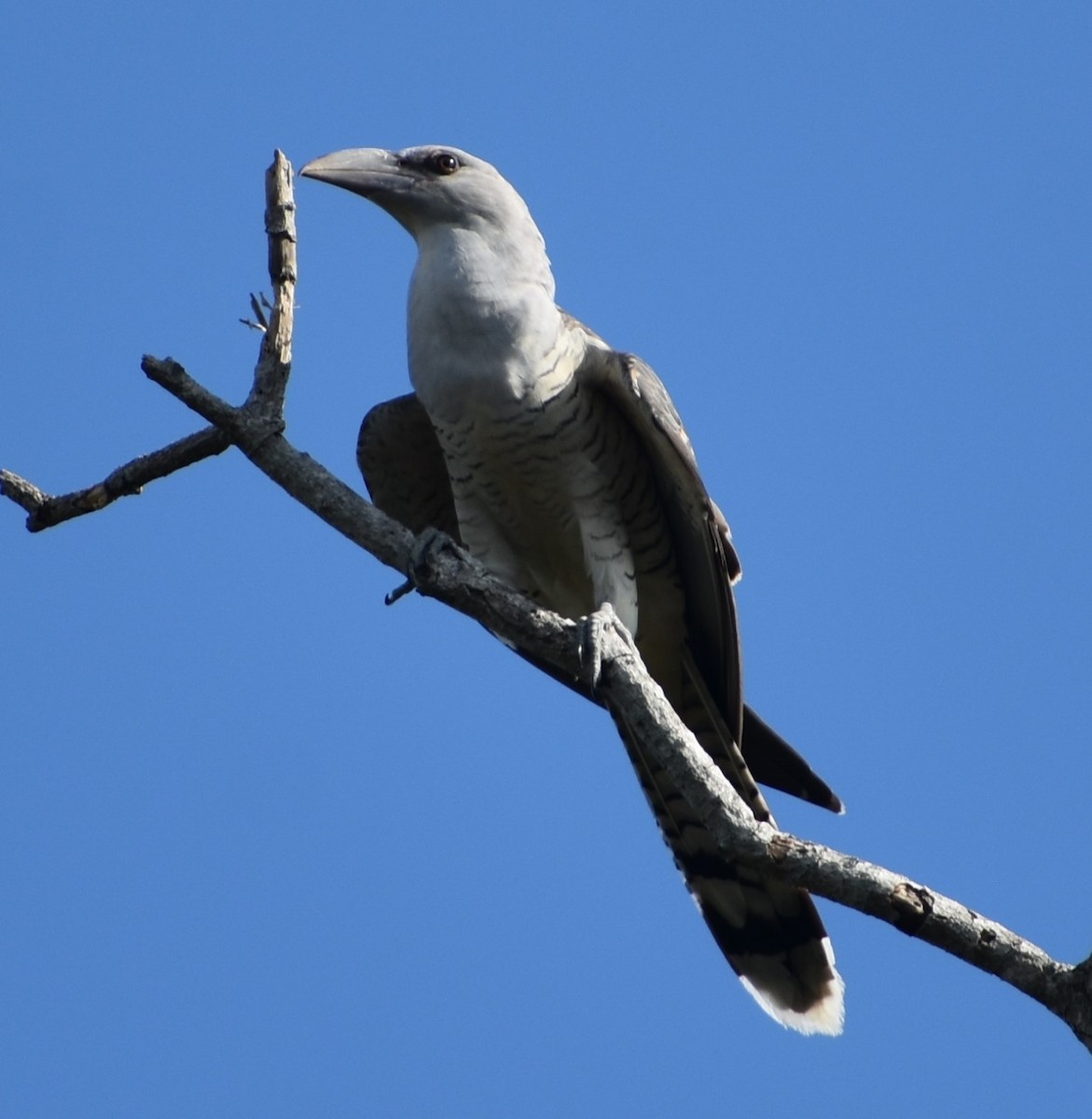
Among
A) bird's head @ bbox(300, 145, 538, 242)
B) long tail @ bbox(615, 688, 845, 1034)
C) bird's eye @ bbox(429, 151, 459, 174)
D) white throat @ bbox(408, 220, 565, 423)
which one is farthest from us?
bird's eye @ bbox(429, 151, 459, 174)

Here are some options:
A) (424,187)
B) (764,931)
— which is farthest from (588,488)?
(764,931)

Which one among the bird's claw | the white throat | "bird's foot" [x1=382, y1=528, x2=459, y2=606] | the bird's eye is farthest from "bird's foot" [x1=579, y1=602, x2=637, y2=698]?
the bird's eye

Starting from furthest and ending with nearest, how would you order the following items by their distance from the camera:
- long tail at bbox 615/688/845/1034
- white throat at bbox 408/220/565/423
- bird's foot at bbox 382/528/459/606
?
long tail at bbox 615/688/845/1034 → white throat at bbox 408/220/565/423 → bird's foot at bbox 382/528/459/606

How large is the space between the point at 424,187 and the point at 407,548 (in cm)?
200

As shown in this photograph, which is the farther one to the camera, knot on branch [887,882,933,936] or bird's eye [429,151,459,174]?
bird's eye [429,151,459,174]

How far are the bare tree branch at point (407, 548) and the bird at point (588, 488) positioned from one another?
100cm

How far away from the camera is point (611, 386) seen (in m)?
5.32

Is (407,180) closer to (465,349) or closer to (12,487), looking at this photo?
(465,349)

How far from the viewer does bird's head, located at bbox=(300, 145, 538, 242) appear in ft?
18.0

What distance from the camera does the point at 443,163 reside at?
18.4 ft

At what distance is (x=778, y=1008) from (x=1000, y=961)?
2.11 metres

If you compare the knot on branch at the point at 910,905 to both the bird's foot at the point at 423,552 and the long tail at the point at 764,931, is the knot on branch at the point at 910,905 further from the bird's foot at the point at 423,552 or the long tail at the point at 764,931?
the long tail at the point at 764,931

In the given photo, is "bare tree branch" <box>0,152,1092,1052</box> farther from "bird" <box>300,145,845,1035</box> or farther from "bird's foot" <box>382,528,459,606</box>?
"bird" <box>300,145,845,1035</box>

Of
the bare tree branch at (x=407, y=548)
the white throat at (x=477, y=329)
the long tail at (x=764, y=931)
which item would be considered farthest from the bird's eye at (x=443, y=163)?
the long tail at (x=764, y=931)
